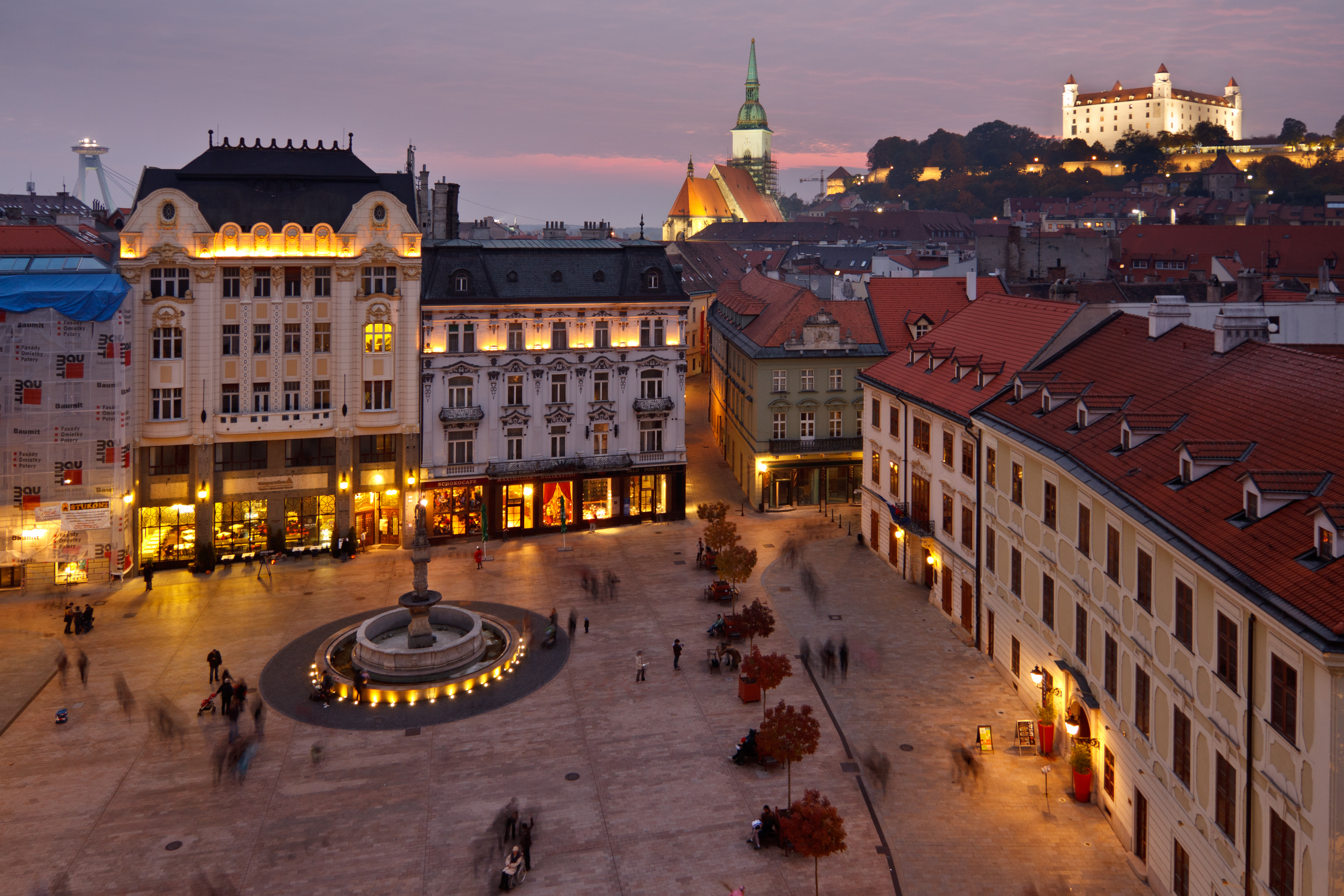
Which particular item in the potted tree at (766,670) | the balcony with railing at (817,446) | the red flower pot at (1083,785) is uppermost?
the balcony with railing at (817,446)

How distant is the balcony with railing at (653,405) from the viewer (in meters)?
61.2

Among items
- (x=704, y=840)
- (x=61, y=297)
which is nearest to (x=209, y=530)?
(x=61, y=297)

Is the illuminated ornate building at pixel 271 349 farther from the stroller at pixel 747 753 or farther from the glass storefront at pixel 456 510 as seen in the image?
the stroller at pixel 747 753

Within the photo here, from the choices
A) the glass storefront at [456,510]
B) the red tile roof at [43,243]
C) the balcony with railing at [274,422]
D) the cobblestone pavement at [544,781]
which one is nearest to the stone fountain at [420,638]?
the cobblestone pavement at [544,781]

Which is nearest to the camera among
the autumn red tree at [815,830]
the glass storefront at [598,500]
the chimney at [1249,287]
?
the autumn red tree at [815,830]

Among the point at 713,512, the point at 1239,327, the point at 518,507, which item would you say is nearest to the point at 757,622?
the point at 713,512

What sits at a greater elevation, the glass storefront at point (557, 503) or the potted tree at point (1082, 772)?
the glass storefront at point (557, 503)

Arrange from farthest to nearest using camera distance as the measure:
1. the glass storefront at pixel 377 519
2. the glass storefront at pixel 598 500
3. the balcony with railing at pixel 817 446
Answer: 1. the balcony with railing at pixel 817 446
2. the glass storefront at pixel 598 500
3. the glass storefront at pixel 377 519

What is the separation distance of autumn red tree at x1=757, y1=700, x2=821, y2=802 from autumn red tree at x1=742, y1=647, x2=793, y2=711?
4.19m

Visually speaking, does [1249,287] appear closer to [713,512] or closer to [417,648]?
[713,512]

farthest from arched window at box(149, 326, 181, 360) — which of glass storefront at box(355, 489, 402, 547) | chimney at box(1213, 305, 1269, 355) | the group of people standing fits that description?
chimney at box(1213, 305, 1269, 355)

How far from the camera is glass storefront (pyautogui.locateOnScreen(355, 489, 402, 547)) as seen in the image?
5669 centimetres

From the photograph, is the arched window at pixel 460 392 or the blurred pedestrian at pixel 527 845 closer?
the blurred pedestrian at pixel 527 845

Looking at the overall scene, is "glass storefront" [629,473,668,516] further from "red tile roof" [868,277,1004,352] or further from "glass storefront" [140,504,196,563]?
"glass storefront" [140,504,196,563]
